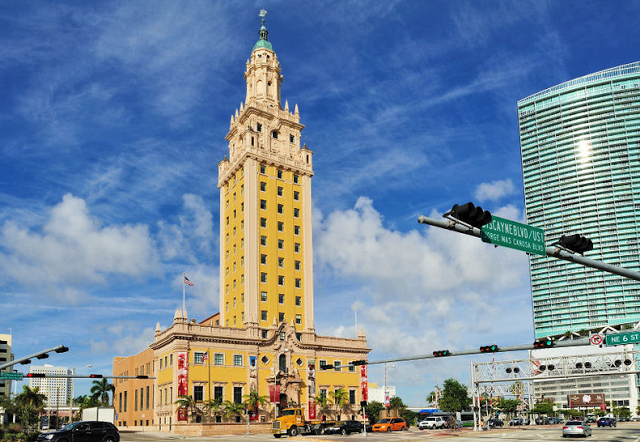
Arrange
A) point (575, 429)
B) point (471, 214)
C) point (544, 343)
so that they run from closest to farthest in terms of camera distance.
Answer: point (471, 214) < point (544, 343) < point (575, 429)

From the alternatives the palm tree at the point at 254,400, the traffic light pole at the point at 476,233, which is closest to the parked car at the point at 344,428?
the palm tree at the point at 254,400

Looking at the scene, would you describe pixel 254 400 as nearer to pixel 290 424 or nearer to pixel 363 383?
pixel 290 424

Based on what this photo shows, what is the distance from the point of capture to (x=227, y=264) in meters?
93.2

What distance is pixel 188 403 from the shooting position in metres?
70.4

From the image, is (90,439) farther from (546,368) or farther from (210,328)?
(546,368)

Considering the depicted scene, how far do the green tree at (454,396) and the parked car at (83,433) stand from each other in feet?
437

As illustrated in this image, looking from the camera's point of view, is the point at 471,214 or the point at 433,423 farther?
the point at 433,423

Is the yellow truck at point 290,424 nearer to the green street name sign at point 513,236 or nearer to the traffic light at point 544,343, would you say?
the traffic light at point 544,343

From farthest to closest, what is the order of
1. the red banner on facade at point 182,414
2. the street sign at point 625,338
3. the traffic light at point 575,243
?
1. the red banner on facade at point 182,414
2. the street sign at point 625,338
3. the traffic light at point 575,243

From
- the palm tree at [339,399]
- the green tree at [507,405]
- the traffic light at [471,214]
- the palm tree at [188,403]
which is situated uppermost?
the traffic light at [471,214]

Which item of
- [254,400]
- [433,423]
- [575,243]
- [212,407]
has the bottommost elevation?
[433,423]

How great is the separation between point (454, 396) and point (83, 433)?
14091 cm

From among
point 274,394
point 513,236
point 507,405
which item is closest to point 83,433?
point 513,236

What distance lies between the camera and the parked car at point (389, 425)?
7350 cm
